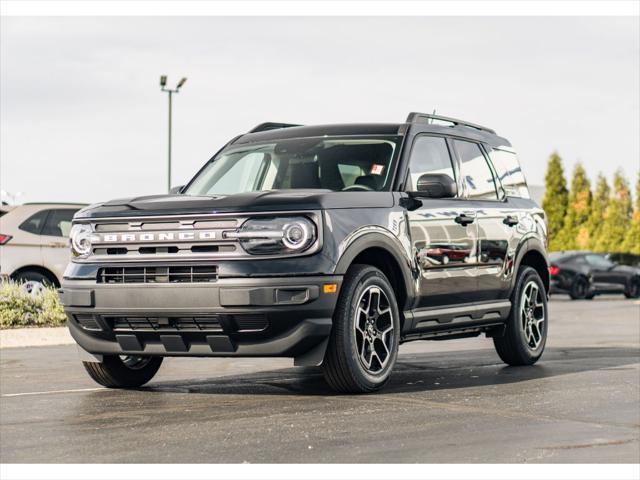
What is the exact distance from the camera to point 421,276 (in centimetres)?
887

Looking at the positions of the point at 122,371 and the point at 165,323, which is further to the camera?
the point at 122,371

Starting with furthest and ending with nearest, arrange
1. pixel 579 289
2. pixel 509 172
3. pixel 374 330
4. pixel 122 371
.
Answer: pixel 579 289, pixel 509 172, pixel 122 371, pixel 374 330

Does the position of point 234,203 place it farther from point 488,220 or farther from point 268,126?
point 488,220

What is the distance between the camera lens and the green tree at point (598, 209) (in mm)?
60875

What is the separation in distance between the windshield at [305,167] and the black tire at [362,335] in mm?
898

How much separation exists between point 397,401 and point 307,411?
79 centimetres

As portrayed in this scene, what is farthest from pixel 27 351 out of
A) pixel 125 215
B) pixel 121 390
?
pixel 125 215

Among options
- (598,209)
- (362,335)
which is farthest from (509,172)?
(598,209)

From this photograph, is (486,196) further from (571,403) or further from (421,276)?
(571,403)

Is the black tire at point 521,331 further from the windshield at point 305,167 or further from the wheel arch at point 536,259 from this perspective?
the windshield at point 305,167

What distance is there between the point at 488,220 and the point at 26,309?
Result: 787 cm

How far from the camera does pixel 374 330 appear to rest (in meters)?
8.32

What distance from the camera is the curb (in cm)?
1423

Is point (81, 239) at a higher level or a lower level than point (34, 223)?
higher
